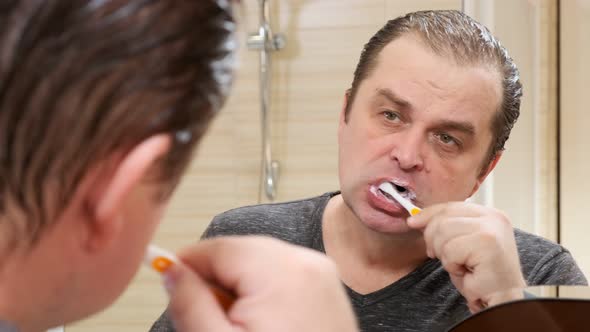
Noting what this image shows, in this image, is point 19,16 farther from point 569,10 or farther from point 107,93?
point 569,10

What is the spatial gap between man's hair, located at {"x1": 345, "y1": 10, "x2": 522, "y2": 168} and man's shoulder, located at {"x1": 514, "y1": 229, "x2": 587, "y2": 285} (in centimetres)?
17

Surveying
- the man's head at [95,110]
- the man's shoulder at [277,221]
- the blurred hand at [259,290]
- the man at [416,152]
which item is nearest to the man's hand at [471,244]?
the man at [416,152]

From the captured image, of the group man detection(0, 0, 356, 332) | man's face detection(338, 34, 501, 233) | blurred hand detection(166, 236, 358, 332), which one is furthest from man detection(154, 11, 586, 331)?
man detection(0, 0, 356, 332)

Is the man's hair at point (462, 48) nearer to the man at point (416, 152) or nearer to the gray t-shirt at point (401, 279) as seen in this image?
the man at point (416, 152)

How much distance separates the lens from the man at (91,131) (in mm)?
360

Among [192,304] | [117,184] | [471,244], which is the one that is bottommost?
[471,244]

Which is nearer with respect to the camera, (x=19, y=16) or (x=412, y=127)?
→ (x=19, y=16)

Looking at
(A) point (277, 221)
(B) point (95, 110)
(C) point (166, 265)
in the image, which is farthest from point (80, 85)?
(A) point (277, 221)

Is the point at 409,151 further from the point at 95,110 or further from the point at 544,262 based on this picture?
the point at 95,110

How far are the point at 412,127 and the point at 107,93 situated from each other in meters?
0.80

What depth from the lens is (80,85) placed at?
1.20ft

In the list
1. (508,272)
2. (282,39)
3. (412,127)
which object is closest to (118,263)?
(508,272)

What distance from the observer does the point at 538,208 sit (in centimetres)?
218

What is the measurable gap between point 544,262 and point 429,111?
1.10 ft
